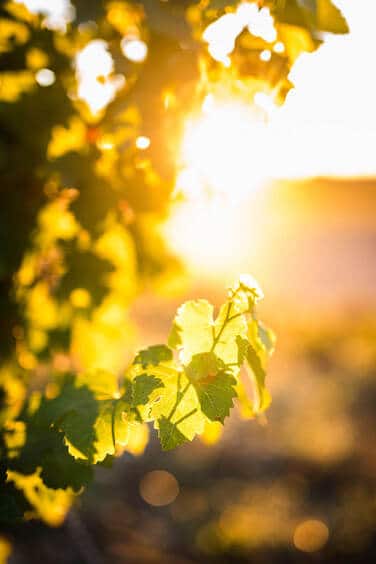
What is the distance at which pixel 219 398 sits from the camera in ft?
3.42

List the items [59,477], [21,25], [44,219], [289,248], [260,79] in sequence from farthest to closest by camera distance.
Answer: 1. [289,248]
2. [44,219]
3. [21,25]
4. [260,79]
5. [59,477]

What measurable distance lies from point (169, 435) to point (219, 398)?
0.12 m

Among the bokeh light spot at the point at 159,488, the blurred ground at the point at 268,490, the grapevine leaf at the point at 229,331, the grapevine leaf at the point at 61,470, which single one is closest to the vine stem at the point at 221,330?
the grapevine leaf at the point at 229,331

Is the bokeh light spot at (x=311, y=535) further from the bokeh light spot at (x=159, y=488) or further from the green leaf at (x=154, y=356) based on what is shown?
the green leaf at (x=154, y=356)

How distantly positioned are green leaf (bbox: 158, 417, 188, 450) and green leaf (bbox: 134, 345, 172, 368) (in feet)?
0.37

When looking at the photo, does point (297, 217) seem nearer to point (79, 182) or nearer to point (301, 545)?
point (301, 545)

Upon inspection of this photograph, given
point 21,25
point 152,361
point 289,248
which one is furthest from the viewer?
point 289,248

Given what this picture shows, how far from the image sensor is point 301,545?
4.30 meters

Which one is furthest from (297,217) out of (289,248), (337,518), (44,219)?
(44,219)

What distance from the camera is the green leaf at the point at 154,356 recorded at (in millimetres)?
Result: 1104

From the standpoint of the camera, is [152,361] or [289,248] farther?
[289,248]

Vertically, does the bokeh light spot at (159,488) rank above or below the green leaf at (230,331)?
above

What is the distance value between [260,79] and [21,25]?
0.85 metres

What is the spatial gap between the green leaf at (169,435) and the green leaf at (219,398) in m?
0.07
